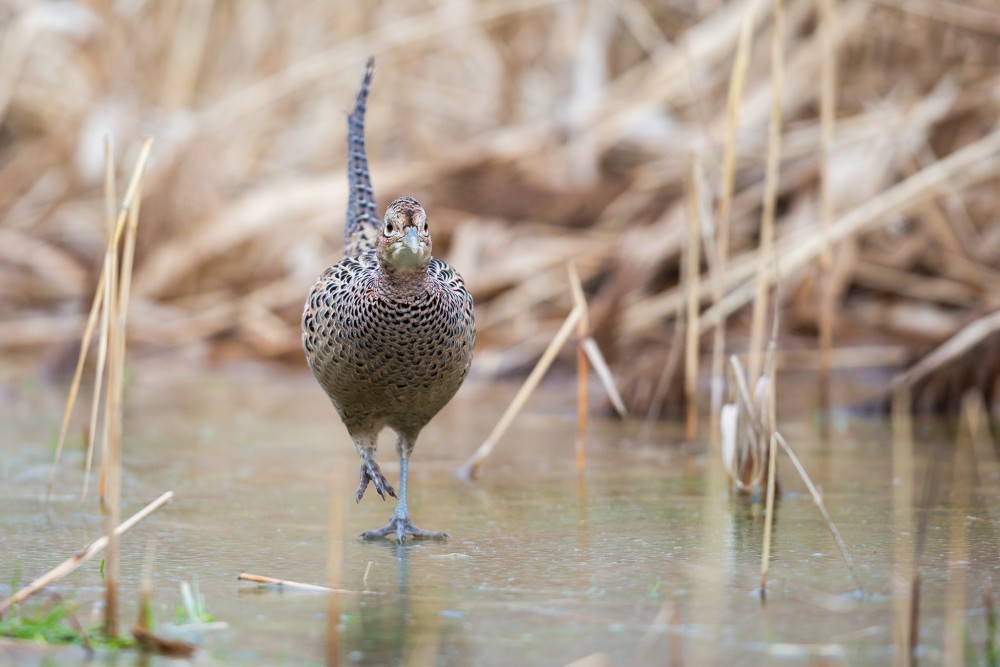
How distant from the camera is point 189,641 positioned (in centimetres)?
273

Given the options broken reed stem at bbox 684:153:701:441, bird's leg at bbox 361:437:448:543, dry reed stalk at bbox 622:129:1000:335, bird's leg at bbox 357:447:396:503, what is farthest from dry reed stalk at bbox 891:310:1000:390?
bird's leg at bbox 361:437:448:543

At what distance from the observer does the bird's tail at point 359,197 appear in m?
5.02

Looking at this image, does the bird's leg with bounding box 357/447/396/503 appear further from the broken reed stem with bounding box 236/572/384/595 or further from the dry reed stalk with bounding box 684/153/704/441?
the dry reed stalk with bounding box 684/153/704/441

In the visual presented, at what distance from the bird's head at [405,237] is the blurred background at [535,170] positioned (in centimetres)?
284

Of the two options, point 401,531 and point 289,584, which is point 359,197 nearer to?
point 401,531

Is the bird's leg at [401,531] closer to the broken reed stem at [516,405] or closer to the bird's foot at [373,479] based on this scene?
the bird's foot at [373,479]

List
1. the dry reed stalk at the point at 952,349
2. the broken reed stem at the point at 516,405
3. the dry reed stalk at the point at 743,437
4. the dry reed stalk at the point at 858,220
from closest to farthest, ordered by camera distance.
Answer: the dry reed stalk at the point at 743,437
the broken reed stem at the point at 516,405
the dry reed stalk at the point at 952,349
the dry reed stalk at the point at 858,220

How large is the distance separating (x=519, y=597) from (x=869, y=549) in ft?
3.46

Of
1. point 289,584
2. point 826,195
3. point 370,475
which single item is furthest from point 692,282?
point 289,584

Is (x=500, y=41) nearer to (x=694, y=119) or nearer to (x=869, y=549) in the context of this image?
(x=694, y=119)

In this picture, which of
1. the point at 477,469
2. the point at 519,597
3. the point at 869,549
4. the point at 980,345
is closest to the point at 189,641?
the point at 519,597

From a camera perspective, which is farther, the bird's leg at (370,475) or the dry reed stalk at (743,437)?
the dry reed stalk at (743,437)

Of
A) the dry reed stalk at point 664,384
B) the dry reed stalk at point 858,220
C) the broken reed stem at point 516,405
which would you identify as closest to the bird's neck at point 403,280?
the broken reed stem at point 516,405

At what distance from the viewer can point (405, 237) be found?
381 cm
